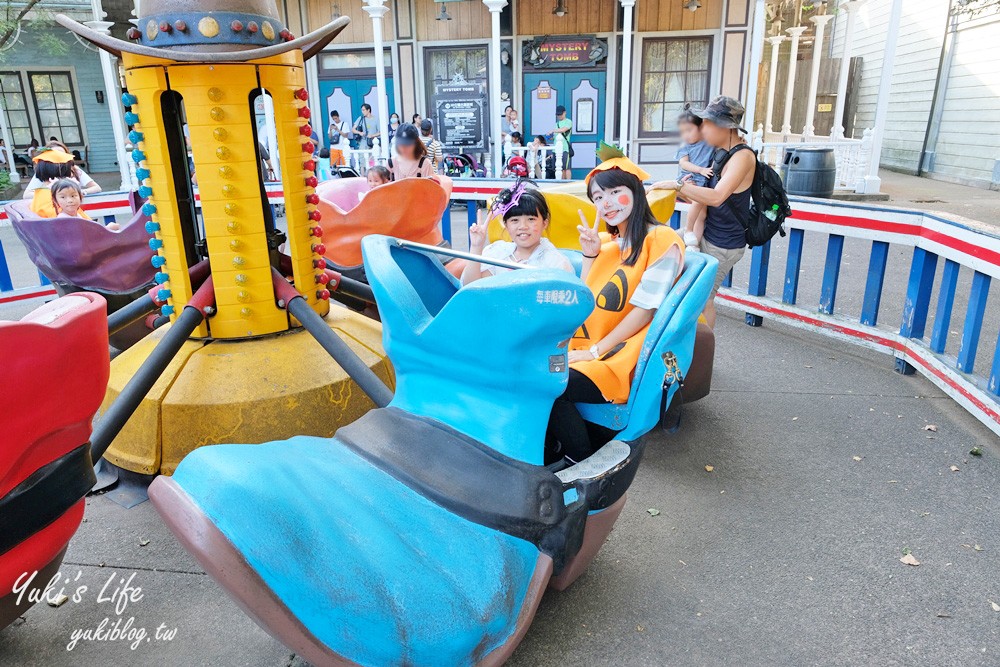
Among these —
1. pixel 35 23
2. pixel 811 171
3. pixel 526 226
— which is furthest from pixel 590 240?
pixel 35 23

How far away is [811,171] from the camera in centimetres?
1108

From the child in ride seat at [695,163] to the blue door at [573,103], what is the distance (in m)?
9.83

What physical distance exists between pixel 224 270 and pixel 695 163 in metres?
2.90

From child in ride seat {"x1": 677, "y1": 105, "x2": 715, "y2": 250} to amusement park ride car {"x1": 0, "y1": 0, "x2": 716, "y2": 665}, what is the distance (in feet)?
5.75

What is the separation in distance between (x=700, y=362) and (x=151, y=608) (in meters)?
2.66

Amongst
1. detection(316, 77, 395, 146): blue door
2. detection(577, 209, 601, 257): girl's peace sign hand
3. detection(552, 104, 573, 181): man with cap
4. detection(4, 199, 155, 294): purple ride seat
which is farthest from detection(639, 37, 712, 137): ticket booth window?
detection(577, 209, 601, 257): girl's peace sign hand

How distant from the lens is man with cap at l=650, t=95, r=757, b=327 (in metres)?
3.96

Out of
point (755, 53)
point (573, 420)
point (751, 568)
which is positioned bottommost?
point (751, 568)

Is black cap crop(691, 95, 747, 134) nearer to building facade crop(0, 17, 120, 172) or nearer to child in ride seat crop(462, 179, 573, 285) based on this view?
child in ride seat crop(462, 179, 573, 285)

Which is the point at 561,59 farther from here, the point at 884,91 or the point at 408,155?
the point at 408,155

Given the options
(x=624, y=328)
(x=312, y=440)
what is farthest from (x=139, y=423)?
(x=624, y=328)

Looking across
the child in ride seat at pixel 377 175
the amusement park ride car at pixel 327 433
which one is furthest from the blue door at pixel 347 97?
the amusement park ride car at pixel 327 433

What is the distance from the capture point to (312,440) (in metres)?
1.86

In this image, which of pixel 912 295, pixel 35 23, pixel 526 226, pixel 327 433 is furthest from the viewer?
pixel 35 23
